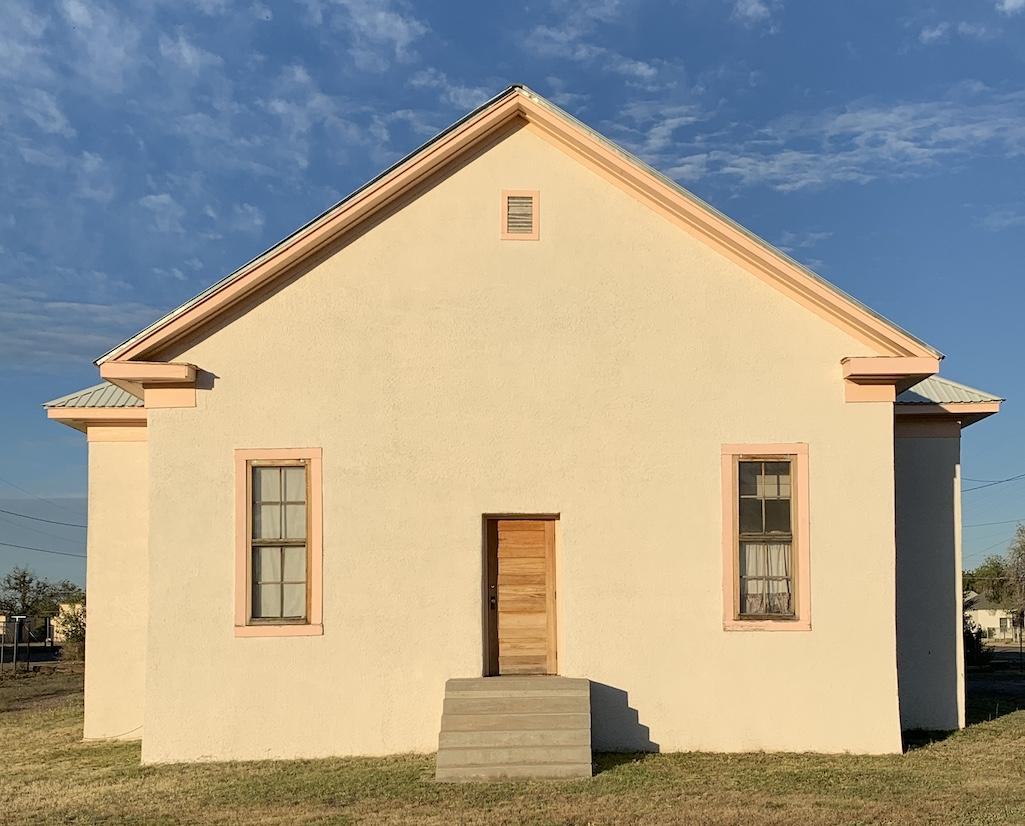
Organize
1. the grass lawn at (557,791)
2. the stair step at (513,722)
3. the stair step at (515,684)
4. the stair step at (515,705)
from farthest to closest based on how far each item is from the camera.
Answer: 1. the stair step at (515,684)
2. the stair step at (515,705)
3. the stair step at (513,722)
4. the grass lawn at (557,791)

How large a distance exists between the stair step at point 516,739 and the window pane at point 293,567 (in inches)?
99.3

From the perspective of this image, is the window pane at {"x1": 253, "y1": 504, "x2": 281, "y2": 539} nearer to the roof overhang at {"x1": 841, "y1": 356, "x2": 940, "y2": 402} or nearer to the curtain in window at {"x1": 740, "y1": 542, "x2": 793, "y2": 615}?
the curtain in window at {"x1": 740, "y1": 542, "x2": 793, "y2": 615}

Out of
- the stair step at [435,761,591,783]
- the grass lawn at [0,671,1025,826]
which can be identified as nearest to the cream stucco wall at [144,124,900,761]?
the grass lawn at [0,671,1025,826]

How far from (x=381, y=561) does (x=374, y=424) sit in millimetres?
1553

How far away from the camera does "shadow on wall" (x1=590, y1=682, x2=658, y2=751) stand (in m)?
12.1

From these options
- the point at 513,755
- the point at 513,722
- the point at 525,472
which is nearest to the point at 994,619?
the point at 525,472

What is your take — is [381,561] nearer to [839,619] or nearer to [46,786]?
[46,786]

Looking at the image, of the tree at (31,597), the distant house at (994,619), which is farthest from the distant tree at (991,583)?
the tree at (31,597)

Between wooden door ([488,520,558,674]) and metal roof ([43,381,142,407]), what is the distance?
17.5 feet

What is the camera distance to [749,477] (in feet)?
40.9

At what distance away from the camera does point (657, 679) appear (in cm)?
1216

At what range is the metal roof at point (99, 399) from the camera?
1420cm

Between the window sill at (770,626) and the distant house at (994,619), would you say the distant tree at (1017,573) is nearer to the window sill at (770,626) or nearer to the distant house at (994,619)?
the distant house at (994,619)

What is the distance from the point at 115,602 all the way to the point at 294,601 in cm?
345
